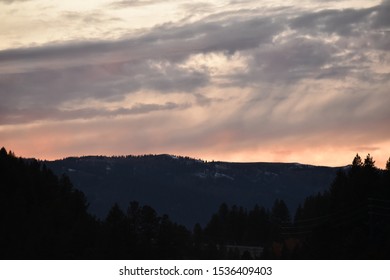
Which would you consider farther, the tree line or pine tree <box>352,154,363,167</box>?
pine tree <box>352,154,363,167</box>

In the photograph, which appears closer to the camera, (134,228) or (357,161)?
(134,228)

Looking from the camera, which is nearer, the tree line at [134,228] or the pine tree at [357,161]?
the tree line at [134,228]

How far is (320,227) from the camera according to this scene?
157250 mm

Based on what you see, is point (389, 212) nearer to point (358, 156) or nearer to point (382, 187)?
point (382, 187)

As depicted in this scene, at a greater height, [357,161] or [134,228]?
[357,161]

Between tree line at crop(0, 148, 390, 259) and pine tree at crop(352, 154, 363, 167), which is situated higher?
pine tree at crop(352, 154, 363, 167)

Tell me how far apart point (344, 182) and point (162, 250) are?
39.5 m

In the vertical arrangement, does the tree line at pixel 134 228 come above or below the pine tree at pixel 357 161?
below
